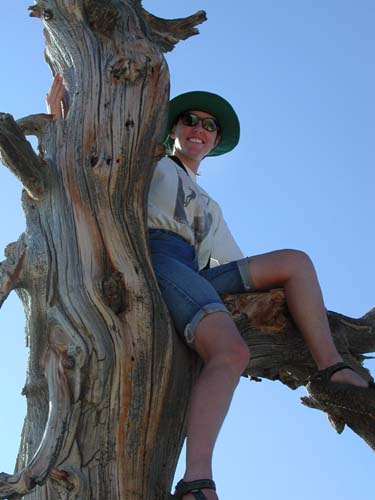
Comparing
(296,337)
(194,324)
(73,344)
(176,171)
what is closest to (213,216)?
(176,171)

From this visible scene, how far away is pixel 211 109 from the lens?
5.39 metres

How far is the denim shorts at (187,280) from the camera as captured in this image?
4.18 m

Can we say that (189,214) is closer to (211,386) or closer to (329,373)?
(329,373)

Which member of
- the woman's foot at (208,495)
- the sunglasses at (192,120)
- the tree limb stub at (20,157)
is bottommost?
the woman's foot at (208,495)

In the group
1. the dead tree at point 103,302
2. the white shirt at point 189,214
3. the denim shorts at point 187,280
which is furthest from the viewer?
the white shirt at point 189,214

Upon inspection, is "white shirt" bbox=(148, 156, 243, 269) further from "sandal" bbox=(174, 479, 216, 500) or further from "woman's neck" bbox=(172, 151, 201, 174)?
"sandal" bbox=(174, 479, 216, 500)

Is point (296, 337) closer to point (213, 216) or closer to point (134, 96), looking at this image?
point (213, 216)

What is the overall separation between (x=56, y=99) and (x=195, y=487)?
77.0 inches

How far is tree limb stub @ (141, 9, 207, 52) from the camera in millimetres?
5387

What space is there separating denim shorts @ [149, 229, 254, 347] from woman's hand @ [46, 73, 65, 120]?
0.71 metres

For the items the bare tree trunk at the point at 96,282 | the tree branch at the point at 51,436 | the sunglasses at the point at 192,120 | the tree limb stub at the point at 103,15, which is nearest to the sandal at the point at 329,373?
the bare tree trunk at the point at 96,282

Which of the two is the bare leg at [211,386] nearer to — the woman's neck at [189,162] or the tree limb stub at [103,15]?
the woman's neck at [189,162]

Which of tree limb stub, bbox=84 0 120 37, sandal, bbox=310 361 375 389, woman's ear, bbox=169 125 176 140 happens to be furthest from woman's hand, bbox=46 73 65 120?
sandal, bbox=310 361 375 389

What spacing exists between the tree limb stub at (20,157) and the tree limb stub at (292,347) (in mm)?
997
